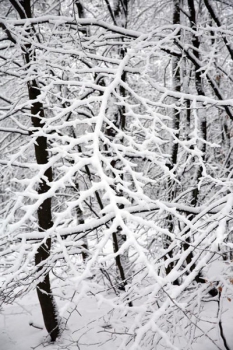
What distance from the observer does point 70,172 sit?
79.4 inches

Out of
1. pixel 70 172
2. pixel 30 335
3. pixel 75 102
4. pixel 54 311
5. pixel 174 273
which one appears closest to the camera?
pixel 70 172

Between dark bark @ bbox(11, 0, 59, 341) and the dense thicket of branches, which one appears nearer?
the dense thicket of branches

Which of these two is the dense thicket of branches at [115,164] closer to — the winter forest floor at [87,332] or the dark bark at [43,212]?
the dark bark at [43,212]

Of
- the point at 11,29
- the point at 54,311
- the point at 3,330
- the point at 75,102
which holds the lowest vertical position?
the point at 3,330

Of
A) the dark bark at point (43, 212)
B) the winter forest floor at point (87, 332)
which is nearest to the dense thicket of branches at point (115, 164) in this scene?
the dark bark at point (43, 212)

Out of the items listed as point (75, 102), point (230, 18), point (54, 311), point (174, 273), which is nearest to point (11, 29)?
point (75, 102)

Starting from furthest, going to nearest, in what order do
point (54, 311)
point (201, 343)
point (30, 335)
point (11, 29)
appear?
point (30, 335) → point (54, 311) → point (201, 343) → point (11, 29)

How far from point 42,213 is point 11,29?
2.94m

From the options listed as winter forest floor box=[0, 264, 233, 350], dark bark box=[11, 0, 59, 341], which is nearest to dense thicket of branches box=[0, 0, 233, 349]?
dark bark box=[11, 0, 59, 341]

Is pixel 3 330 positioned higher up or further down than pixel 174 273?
further down

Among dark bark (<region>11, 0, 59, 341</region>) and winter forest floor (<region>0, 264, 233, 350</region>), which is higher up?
dark bark (<region>11, 0, 59, 341</region>)

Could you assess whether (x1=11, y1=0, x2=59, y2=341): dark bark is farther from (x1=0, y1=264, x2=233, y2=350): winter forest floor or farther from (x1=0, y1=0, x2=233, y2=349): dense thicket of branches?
(x1=0, y1=264, x2=233, y2=350): winter forest floor

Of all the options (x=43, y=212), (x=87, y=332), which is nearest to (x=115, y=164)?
(x=43, y=212)

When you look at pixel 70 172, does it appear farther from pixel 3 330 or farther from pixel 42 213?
pixel 3 330
